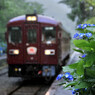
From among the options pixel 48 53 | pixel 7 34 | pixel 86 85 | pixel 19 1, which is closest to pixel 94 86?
pixel 86 85

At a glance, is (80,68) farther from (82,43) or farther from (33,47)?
(33,47)

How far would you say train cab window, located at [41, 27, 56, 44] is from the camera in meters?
9.04

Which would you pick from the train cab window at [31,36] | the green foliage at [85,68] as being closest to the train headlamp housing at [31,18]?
the train cab window at [31,36]

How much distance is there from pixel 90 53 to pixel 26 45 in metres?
6.37

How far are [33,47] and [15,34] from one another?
0.88 meters

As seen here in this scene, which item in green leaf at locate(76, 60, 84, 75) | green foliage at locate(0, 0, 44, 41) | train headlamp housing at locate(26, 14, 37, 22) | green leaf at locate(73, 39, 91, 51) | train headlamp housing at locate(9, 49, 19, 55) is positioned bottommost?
train headlamp housing at locate(9, 49, 19, 55)

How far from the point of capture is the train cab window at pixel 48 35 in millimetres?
9035

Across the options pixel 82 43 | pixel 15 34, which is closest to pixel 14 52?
pixel 15 34

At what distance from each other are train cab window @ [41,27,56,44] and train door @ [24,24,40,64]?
23 centimetres

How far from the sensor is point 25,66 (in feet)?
29.8

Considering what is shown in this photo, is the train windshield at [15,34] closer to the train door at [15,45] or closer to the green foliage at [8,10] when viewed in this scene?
the train door at [15,45]

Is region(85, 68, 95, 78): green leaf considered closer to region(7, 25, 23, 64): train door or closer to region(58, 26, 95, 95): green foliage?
region(58, 26, 95, 95): green foliage

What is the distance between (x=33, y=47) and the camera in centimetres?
897

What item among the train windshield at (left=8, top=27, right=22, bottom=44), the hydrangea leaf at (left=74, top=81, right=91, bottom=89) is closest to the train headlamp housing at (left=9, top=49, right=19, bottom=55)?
the train windshield at (left=8, top=27, right=22, bottom=44)
